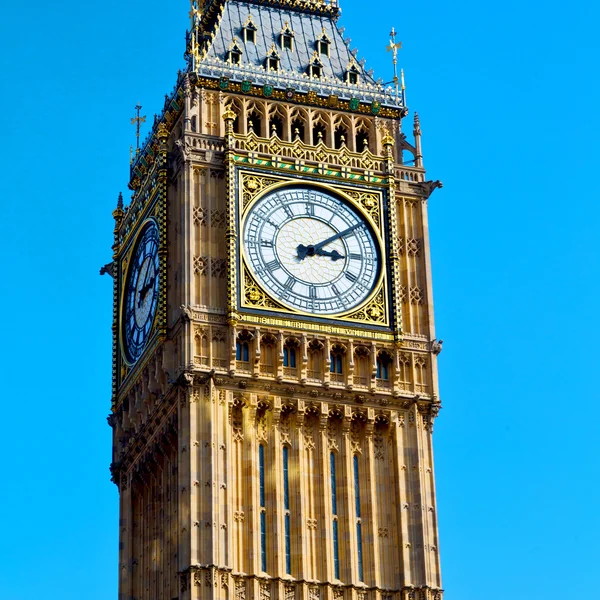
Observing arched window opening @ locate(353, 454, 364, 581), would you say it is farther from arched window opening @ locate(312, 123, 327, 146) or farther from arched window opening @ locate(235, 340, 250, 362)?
arched window opening @ locate(312, 123, 327, 146)

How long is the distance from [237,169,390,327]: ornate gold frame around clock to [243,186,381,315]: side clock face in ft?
0.54

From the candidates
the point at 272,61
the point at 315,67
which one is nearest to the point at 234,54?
the point at 272,61

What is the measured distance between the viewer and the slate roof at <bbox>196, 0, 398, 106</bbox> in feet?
245

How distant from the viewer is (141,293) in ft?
243

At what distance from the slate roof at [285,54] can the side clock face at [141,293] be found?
559 cm

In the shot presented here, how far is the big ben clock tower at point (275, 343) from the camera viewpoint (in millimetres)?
67812

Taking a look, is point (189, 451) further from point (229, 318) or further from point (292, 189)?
point (292, 189)

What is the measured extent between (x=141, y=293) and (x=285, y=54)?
9.23 m

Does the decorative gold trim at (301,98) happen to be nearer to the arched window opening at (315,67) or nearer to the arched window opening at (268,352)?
the arched window opening at (315,67)

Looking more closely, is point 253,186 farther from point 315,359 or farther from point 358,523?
point 358,523

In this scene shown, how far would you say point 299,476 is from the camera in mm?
68812

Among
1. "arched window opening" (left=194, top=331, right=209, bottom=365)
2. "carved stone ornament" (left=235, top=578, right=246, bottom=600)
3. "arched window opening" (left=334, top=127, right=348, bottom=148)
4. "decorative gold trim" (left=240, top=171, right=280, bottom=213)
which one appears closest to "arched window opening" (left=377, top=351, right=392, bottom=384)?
"arched window opening" (left=194, top=331, right=209, bottom=365)

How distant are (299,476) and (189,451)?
348 cm

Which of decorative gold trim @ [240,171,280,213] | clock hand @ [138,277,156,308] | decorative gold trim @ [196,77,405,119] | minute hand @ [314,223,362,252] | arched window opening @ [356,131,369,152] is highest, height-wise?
decorative gold trim @ [196,77,405,119]
